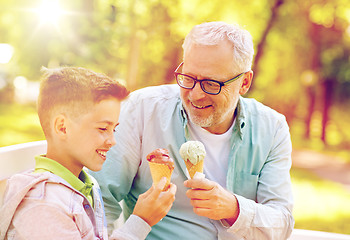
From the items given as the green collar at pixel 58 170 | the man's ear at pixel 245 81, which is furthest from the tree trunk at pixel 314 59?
the green collar at pixel 58 170

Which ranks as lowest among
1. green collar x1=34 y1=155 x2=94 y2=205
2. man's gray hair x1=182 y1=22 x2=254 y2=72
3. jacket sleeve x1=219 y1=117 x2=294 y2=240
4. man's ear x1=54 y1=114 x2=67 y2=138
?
jacket sleeve x1=219 y1=117 x2=294 y2=240

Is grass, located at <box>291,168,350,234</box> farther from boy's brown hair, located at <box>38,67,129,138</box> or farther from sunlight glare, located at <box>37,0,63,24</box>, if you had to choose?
sunlight glare, located at <box>37,0,63,24</box>

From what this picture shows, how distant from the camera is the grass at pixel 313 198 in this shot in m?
7.40

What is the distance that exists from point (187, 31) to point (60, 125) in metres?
9.64

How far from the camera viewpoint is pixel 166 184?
183 centimetres

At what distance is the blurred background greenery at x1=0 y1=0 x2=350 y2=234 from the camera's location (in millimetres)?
10398

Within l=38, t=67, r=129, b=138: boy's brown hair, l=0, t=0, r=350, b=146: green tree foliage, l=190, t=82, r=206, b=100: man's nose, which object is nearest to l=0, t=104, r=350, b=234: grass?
l=0, t=0, r=350, b=146: green tree foliage

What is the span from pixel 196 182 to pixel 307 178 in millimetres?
9453

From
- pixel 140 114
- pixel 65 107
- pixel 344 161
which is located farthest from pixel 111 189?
pixel 344 161

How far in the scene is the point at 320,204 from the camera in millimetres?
8500

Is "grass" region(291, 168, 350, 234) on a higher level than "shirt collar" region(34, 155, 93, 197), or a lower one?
lower

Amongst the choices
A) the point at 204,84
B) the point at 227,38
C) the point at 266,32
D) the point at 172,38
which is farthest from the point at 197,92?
the point at 266,32

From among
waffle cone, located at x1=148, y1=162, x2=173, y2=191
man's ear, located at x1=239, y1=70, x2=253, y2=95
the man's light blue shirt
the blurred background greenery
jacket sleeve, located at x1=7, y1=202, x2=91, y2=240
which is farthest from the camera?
the blurred background greenery

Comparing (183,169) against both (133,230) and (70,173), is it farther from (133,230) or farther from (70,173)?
(70,173)
